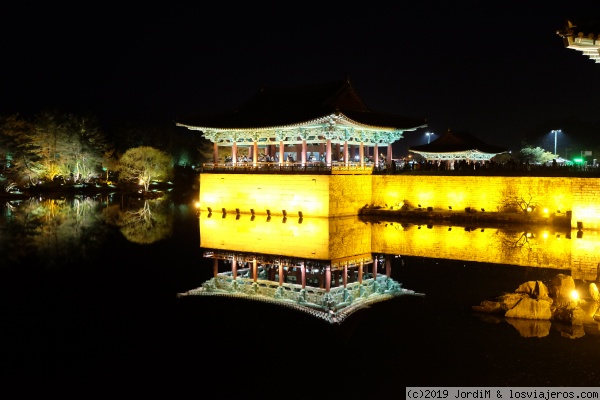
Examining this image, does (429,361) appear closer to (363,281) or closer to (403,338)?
(403,338)

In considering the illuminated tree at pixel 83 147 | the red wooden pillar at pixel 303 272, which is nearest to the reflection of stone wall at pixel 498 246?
the red wooden pillar at pixel 303 272

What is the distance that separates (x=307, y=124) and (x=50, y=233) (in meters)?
14.8

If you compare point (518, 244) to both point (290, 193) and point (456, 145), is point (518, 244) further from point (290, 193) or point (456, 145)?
point (456, 145)

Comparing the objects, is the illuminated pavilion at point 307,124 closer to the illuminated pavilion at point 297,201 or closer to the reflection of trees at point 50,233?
the illuminated pavilion at point 297,201

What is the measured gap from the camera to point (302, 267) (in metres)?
19.4

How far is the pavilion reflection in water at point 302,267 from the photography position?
15.5 m

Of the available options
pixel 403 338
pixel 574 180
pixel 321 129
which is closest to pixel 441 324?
pixel 403 338

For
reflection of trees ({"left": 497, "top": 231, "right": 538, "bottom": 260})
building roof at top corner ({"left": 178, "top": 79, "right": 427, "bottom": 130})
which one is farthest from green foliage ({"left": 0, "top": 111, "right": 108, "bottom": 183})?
reflection of trees ({"left": 497, "top": 231, "right": 538, "bottom": 260})

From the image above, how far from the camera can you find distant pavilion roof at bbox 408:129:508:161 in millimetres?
45969

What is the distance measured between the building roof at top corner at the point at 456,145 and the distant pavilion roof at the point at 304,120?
870 centimetres

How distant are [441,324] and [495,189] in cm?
2028

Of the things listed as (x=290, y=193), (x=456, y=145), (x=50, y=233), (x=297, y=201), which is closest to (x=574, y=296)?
(x=297, y=201)

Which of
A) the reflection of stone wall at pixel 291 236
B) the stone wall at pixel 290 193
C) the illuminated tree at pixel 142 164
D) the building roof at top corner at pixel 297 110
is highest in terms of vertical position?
the building roof at top corner at pixel 297 110

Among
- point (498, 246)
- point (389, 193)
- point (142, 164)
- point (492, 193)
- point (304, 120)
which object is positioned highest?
point (304, 120)
